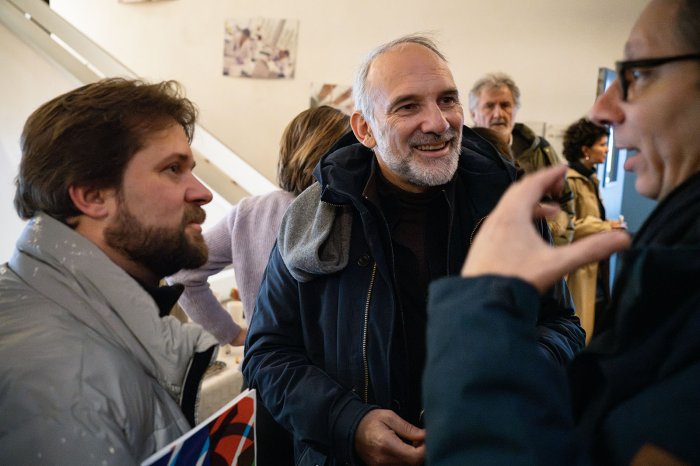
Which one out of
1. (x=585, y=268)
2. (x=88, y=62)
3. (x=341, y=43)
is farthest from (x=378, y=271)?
(x=341, y=43)

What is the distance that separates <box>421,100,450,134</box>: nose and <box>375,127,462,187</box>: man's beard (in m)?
0.01

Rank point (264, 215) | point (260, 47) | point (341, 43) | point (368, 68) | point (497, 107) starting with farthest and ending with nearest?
point (260, 47) < point (341, 43) < point (497, 107) < point (264, 215) < point (368, 68)

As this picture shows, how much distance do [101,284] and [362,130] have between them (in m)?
0.87

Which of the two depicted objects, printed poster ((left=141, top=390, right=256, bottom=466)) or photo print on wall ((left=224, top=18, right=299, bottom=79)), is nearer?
printed poster ((left=141, top=390, right=256, bottom=466))

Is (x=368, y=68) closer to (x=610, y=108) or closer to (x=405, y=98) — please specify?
(x=405, y=98)

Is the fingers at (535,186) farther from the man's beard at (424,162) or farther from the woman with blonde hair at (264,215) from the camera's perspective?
the woman with blonde hair at (264,215)

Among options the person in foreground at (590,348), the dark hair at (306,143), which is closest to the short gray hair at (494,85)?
the dark hair at (306,143)

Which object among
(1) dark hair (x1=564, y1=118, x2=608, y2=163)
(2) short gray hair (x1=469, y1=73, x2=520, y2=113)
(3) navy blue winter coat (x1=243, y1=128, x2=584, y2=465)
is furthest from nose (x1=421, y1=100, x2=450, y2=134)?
(1) dark hair (x1=564, y1=118, x2=608, y2=163)

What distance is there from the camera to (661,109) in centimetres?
71

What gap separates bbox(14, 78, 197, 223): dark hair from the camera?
122cm

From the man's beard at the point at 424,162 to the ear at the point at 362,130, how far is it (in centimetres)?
8

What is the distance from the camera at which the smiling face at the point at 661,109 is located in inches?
27.2

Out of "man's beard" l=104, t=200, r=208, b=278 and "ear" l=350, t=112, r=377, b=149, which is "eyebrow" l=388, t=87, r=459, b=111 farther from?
"man's beard" l=104, t=200, r=208, b=278

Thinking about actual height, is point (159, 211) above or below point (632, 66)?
below
